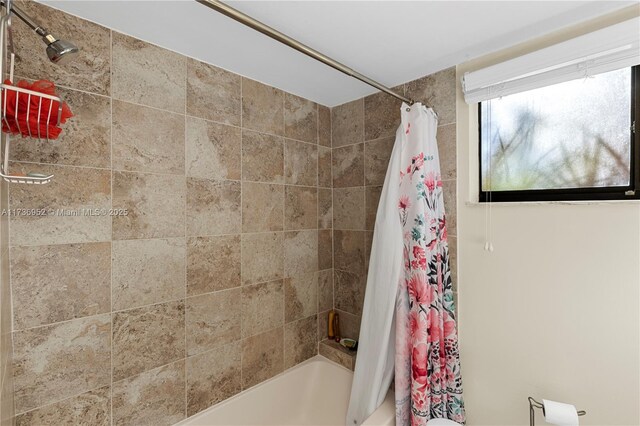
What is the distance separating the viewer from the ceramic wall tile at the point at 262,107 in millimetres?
1691

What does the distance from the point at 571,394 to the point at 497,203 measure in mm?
858

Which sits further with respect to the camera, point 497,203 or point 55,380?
point 497,203

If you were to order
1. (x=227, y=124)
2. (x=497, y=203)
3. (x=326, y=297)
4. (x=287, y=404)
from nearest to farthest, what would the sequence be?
(x=497, y=203) → (x=227, y=124) → (x=287, y=404) → (x=326, y=297)

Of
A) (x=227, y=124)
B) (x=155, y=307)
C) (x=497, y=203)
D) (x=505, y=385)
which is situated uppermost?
(x=227, y=124)

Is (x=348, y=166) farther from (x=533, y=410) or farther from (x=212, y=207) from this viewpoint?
(x=533, y=410)

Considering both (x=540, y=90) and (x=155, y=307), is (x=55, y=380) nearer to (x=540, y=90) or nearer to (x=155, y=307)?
(x=155, y=307)

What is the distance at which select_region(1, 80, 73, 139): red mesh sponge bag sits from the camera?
75cm

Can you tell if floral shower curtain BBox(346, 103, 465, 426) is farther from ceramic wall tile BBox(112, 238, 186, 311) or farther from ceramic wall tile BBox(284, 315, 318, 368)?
ceramic wall tile BBox(112, 238, 186, 311)

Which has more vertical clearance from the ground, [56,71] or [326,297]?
[56,71]

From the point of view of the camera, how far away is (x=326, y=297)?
2.12 metres

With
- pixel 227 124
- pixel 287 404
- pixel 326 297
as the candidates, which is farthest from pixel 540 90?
pixel 287 404

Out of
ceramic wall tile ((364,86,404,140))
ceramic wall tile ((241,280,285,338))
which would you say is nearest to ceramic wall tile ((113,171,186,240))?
ceramic wall tile ((241,280,285,338))

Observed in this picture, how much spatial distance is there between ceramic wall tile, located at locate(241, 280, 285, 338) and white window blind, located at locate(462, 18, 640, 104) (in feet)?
5.02

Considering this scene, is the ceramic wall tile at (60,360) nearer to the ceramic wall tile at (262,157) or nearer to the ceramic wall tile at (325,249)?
the ceramic wall tile at (262,157)
